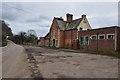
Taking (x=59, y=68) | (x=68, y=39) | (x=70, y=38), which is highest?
(x=70, y=38)

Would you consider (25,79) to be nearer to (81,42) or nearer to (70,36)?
(81,42)

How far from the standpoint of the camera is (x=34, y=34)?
114 m

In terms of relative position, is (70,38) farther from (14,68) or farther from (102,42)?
(14,68)

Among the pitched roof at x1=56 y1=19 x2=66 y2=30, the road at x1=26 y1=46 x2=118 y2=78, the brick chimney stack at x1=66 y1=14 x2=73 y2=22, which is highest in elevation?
the brick chimney stack at x1=66 y1=14 x2=73 y2=22

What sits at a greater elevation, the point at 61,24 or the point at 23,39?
the point at 61,24

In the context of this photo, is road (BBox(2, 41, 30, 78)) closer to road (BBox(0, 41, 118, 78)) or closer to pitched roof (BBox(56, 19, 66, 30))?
road (BBox(0, 41, 118, 78))

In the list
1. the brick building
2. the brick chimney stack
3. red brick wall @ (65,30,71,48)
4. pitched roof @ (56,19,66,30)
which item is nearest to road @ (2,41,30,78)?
the brick building

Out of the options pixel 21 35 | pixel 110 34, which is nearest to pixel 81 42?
pixel 110 34

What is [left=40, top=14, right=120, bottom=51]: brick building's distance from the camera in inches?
1197

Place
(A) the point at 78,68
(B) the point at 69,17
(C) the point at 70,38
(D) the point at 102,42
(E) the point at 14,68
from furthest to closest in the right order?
(B) the point at 69,17, (C) the point at 70,38, (D) the point at 102,42, (A) the point at 78,68, (E) the point at 14,68

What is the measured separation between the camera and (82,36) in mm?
38594

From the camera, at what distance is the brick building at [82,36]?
30406 mm

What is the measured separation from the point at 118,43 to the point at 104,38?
9.11 ft

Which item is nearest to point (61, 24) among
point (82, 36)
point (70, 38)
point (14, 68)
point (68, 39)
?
point (68, 39)
